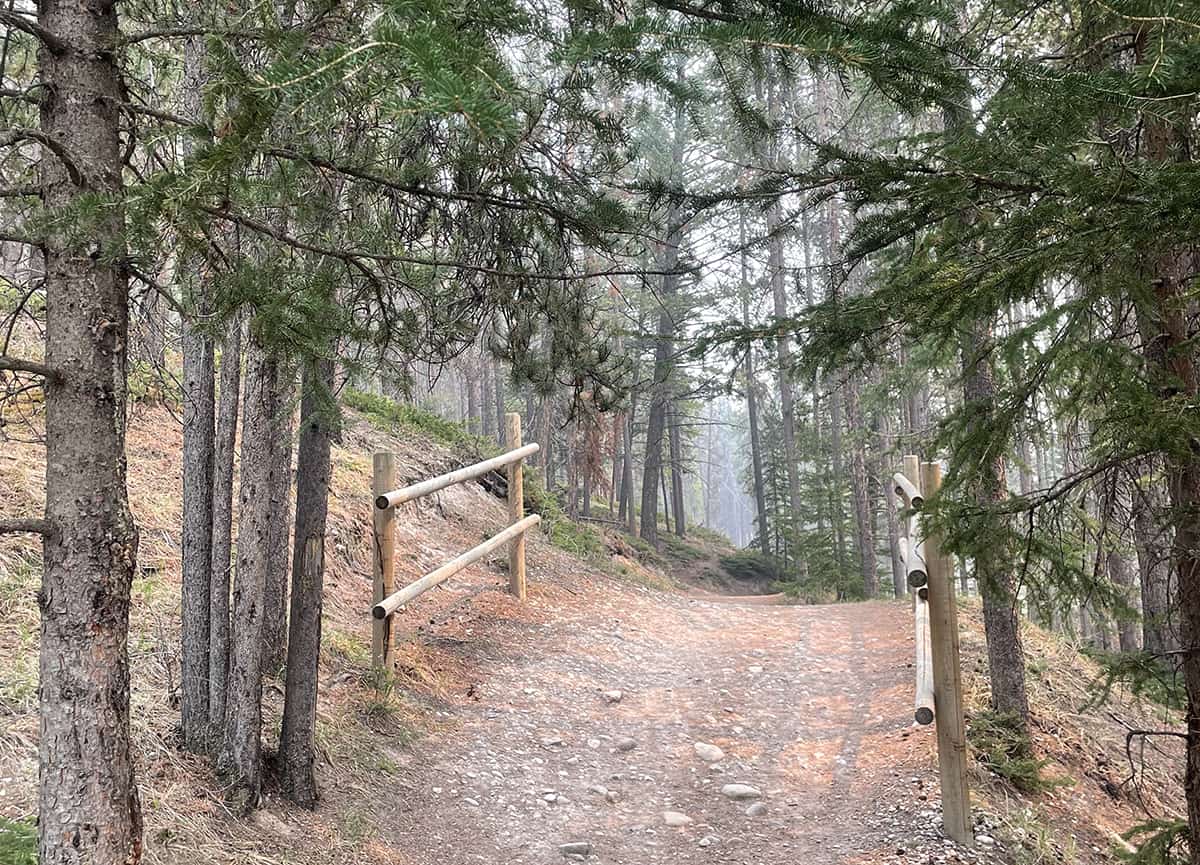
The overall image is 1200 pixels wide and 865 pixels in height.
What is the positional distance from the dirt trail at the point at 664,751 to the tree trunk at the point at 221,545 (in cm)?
122

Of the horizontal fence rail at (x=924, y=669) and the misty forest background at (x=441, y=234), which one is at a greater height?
the misty forest background at (x=441, y=234)

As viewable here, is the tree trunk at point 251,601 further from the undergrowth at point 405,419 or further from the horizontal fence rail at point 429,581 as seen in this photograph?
the undergrowth at point 405,419

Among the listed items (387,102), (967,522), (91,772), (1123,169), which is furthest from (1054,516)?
(91,772)

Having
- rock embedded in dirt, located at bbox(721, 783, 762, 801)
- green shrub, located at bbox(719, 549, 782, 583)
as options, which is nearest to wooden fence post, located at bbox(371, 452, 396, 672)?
rock embedded in dirt, located at bbox(721, 783, 762, 801)

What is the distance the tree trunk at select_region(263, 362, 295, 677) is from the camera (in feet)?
12.5

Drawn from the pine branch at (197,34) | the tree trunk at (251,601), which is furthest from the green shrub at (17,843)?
the pine branch at (197,34)

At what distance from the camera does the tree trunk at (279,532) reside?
12.5ft

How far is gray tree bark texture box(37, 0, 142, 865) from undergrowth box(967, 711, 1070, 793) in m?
5.37

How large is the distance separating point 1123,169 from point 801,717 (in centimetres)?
531

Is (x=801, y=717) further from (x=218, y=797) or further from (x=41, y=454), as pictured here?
(x=41, y=454)

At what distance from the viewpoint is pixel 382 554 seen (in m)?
5.96

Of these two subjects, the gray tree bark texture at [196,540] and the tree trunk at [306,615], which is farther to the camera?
the tree trunk at [306,615]

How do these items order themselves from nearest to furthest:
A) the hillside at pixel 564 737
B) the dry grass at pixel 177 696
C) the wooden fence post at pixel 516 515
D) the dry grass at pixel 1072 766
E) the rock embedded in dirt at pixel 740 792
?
the dry grass at pixel 177 696, the hillside at pixel 564 737, the dry grass at pixel 1072 766, the rock embedded in dirt at pixel 740 792, the wooden fence post at pixel 516 515

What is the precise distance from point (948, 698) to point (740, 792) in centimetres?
154
